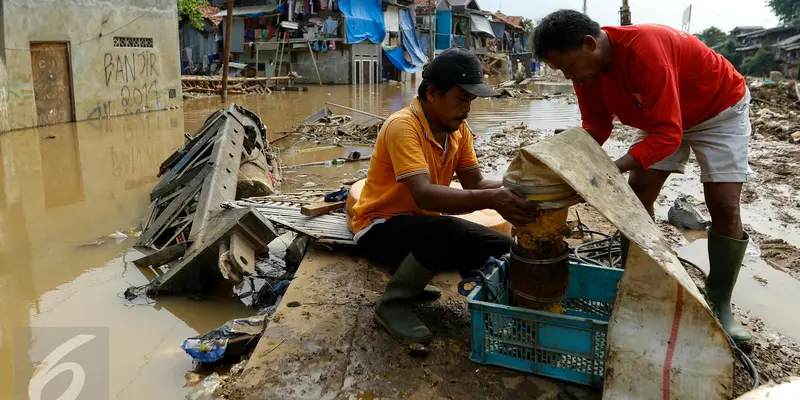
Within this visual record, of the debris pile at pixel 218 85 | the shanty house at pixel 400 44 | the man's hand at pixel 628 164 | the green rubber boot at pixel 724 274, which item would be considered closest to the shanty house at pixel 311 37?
the shanty house at pixel 400 44

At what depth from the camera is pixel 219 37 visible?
3216 centimetres

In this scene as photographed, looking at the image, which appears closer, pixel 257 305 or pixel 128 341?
pixel 128 341

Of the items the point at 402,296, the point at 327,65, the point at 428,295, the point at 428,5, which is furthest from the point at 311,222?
the point at 428,5

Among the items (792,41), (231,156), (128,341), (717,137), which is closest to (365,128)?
(231,156)

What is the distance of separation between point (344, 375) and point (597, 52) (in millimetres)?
1847

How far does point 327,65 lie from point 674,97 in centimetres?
2961

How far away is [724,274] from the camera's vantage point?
286 cm

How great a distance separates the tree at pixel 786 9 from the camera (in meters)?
38.2

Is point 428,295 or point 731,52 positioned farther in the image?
point 731,52

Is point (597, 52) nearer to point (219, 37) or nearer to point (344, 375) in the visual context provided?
point (344, 375)

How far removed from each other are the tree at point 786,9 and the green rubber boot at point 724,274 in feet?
143

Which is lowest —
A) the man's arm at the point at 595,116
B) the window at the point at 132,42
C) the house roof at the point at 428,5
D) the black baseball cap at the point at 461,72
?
the man's arm at the point at 595,116

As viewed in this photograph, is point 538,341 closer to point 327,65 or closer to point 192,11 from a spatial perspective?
point 192,11

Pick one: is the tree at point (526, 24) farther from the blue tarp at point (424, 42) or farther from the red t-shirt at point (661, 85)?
the red t-shirt at point (661, 85)
